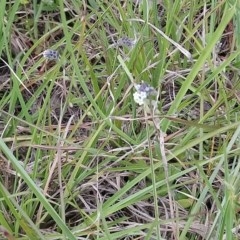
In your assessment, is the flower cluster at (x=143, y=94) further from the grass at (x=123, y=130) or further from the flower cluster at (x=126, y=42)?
the flower cluster at (x=126, y=42)

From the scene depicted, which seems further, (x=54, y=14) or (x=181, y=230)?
(x=54, y=14)

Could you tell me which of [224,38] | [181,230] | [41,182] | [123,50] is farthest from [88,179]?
[224,38]

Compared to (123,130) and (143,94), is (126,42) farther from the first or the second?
(143,94)

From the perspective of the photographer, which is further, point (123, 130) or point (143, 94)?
point (123, 130)

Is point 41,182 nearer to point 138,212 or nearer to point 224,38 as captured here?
point 138,212

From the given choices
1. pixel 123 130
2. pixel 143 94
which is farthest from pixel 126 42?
pixel 143 94

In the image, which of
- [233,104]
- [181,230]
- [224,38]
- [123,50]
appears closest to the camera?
[181,230]

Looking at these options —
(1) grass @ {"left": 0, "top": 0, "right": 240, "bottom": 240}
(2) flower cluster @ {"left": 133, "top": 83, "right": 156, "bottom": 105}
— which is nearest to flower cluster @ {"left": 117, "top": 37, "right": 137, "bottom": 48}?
(1) grass @ {"left": 0, "top": 0, "right": 240, "bottom": 240}

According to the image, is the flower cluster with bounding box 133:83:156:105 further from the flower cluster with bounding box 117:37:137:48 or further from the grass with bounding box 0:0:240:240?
the flower cluster with bounding box 117:37:137:48
